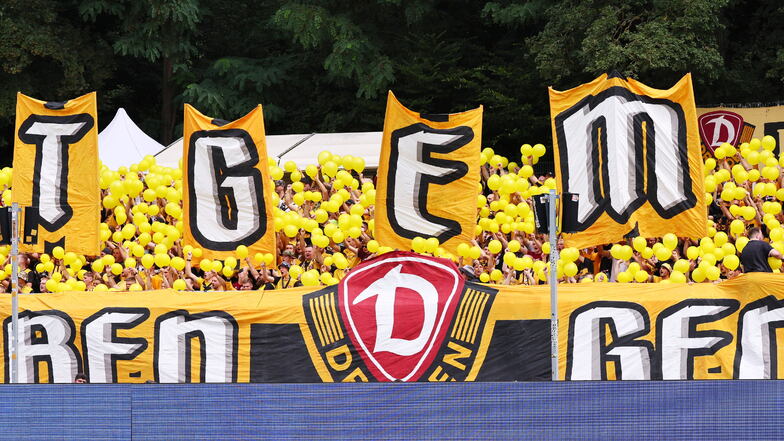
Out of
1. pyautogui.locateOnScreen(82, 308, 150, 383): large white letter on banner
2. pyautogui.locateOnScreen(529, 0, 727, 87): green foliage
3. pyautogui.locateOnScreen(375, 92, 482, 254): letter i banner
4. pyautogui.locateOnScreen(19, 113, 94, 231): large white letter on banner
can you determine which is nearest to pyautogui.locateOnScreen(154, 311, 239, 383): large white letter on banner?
pyautogui.locateOnScreen(82, 308, 150, 383): large white letter on banner

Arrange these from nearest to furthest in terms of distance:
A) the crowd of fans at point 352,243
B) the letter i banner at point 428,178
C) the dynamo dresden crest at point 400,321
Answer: the dynamo dresden crest at point 400,321 < the crowd of fans at point 352,243 < the letter i banner at point 428,178

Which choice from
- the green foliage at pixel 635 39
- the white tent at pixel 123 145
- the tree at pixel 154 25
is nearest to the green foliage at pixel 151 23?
the tree at pixel 154 25

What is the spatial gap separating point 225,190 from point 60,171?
1927mm

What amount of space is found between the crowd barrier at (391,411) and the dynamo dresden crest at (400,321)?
3.12m

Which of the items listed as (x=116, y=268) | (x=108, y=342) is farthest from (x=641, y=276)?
(x=116, y=268)

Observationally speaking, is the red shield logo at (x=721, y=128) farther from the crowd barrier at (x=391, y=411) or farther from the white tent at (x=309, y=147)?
the crowd barrier at (x=391, y=411)

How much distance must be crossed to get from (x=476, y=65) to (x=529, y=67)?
1981 mm

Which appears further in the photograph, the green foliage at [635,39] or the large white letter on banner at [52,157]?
the green foliage at [635,39]

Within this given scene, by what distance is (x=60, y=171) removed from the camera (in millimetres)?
12297

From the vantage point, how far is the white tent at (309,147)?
1767cm

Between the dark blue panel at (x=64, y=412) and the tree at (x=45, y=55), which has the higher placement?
the tree at (x=45, y=55)

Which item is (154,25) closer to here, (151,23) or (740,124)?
(151,23)

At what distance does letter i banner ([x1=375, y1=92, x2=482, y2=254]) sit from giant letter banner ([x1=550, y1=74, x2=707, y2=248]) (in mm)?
954

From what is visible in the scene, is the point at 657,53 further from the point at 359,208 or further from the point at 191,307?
the point at 191,307
